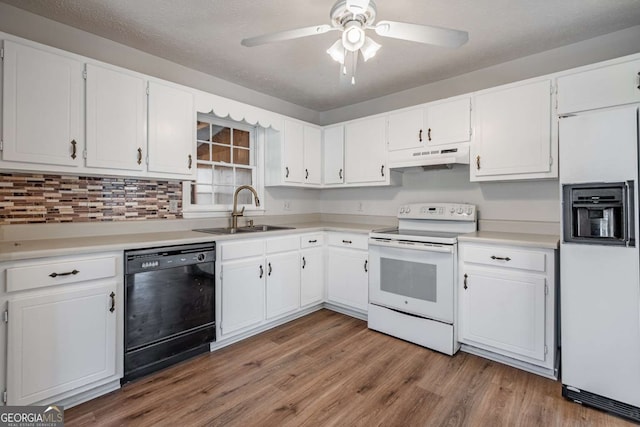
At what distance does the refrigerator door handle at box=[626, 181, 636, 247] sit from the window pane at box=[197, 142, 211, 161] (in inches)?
130

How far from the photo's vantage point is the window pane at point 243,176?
3.53 meters

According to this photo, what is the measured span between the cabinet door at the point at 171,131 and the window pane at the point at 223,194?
60 cm

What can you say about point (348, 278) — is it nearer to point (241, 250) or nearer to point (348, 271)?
point (348, 271)

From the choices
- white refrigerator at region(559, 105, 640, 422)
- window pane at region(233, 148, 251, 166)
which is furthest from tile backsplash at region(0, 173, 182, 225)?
white refrigerator at region(559, 105, 640, 422)

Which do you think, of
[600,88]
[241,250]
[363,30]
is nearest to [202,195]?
[241,250]

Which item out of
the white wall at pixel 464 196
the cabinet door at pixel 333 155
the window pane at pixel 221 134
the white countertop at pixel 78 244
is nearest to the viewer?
the white countertop at pixel 78 244

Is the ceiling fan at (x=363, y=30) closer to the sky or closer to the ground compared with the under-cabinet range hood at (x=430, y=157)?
closer to the sky

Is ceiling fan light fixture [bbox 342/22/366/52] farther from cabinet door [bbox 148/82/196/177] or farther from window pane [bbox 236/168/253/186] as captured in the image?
window pane [bbox 236/168/253/186]

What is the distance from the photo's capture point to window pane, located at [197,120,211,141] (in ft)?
10.4

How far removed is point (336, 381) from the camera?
6.98 feet

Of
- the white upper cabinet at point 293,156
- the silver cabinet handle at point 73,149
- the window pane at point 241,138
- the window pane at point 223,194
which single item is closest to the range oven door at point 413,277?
the white upper cabinet at point 293,156

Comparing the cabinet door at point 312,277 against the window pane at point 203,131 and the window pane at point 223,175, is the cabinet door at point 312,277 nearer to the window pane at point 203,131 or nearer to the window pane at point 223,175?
the window pane at point 223,175

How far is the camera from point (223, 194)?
3.38 m

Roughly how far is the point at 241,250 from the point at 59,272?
120cm
